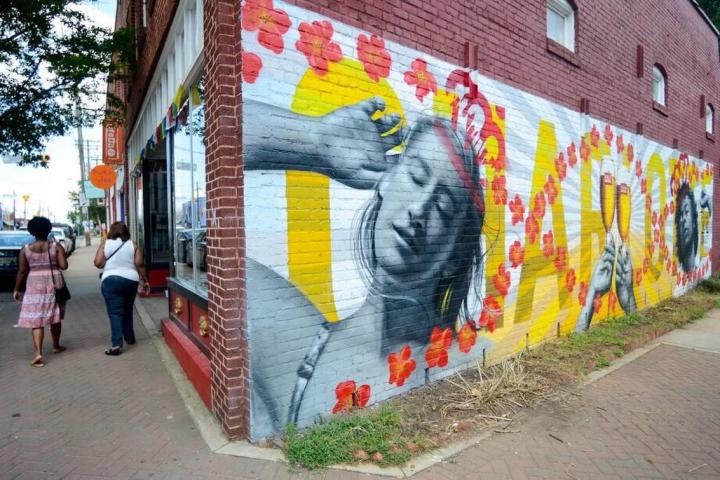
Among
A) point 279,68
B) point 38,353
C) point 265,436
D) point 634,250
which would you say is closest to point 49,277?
point 38,353

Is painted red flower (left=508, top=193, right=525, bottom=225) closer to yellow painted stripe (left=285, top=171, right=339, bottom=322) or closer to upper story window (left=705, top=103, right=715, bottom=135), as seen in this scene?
yellow painted stripe (left=285, top=171, right=339, bottom=322)

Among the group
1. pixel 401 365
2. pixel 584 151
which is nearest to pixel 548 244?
pixel 584 151

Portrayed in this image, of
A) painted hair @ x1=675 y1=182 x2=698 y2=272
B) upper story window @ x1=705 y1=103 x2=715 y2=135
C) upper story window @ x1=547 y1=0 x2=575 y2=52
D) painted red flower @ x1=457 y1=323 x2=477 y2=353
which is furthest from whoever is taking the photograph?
upper story window @ x1=705 y1=103 x2=715 y2=135

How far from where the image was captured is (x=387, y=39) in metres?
4.29

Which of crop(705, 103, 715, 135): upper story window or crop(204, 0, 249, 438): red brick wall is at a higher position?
crop(705, 103, 715, 135): upper story window

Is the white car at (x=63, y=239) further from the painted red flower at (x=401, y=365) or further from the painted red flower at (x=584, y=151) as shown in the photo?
the painted red flower at (x=584, y=151)

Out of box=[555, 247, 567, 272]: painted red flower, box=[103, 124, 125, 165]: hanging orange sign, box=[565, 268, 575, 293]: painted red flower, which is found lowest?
box=[565, 268, 575, 293]: painted red flower

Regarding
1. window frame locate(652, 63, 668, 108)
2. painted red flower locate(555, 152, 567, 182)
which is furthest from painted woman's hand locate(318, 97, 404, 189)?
window frame locate(652, 63, 668, 108)

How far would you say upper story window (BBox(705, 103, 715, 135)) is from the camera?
12752mm

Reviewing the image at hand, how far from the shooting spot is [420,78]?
4.60 m

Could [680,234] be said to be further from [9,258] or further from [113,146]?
[113,146]

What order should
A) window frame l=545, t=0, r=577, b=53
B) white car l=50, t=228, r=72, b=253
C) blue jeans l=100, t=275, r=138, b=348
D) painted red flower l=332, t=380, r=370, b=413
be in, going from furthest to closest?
white car l=50, t=228, r=72, b=253 < window frame l=545, t=0, r=577, b=53 < blue jeans l=100, t=275, r=138, b=348 < painted red flower l=332, t=380, r=370, b=413

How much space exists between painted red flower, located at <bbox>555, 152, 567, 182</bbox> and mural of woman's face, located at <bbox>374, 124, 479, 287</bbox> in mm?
2298

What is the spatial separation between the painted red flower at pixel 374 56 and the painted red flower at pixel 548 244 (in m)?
3.47
